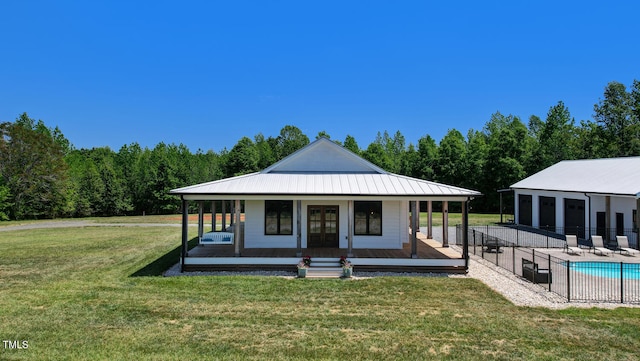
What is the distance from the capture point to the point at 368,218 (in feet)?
52.7

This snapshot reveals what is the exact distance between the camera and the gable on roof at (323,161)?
59.1 ft

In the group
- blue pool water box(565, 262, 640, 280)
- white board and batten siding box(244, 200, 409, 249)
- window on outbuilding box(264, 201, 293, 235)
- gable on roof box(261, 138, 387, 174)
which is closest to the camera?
blue pool water box(565, 262, 640, 280)

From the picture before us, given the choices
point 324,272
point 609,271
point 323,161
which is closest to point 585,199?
point 609,271

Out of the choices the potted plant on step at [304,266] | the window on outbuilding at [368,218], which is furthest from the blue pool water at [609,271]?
the potted plant on step at [304,266]

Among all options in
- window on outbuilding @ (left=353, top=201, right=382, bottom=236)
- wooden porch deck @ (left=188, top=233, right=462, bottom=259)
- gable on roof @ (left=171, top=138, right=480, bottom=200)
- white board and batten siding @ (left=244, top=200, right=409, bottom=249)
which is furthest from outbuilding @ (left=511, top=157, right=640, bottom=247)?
window on outbuilding @ (left=353, top=201, right=382, bottom=236)

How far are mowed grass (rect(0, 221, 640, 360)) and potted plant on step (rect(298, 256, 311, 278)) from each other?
60 cm

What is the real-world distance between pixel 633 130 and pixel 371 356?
5533 centimetres

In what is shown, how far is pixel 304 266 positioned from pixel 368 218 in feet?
13.7

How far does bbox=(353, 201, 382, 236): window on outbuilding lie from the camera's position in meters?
16.0

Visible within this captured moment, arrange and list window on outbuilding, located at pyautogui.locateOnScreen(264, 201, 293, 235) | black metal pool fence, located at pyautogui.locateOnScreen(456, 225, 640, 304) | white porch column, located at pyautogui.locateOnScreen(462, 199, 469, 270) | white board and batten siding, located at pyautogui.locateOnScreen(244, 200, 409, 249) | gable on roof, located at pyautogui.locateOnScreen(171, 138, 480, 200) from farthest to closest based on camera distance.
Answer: window on outbuilding, located at pyautogui.locateOnScreen(264, 201, 293, 235), white board and batten siding, located at pyautogui.locateOnScreen(244, 200, 409, 249), gable on roof, located at pyautogui.locateOnScreen(171, 138, 480, 200), white porch column, located at pyautogui.locateOnScreen(462, 199, 469, 270), black metal pool fence, located at pyautogui.locateOnScreen(456, 225, 640, 304)

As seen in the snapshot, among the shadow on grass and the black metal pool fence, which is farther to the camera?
the shadow on grass

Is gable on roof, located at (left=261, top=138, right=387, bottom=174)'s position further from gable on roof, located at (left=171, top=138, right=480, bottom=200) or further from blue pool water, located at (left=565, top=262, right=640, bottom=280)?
blue pool water, located at (left=565, top=262, right=640, bottom=280)

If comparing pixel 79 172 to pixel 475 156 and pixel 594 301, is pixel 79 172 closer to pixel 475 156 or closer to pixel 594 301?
pixel 475 156

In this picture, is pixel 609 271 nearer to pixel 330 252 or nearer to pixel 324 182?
pixel 330 252
